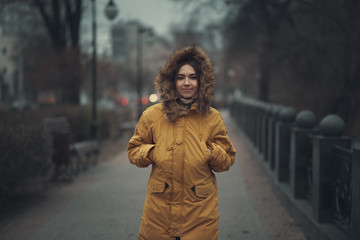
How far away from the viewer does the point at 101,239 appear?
16.8 feet

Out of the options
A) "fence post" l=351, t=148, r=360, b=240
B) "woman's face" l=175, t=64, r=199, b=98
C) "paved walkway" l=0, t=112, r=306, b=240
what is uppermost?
"woman's face" l=175, t=64, r=199, b=98

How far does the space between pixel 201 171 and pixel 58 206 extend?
430cm

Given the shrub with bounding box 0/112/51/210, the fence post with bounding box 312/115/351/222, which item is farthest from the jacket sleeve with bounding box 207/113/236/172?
the shrub with bounding box 0/112/51/210

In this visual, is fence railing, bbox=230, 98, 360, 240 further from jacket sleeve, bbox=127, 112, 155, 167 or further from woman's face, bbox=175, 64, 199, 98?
jacket sleeve, bbox=127, 112, 155, 167

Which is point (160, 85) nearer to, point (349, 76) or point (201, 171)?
point (201, 171)

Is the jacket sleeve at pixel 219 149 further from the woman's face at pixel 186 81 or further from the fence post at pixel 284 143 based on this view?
the fence post at pixel 284 143

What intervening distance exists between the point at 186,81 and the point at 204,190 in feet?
2.56

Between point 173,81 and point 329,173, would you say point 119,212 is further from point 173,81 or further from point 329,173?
point 173,81

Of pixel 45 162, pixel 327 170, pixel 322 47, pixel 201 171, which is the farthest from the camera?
pixel 322 47

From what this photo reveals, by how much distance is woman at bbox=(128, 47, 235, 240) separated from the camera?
304 centimetres

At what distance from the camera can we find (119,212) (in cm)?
639

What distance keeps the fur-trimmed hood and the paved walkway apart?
2.53 meters

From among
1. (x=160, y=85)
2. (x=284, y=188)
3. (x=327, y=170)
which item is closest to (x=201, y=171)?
(x=160, y=85)

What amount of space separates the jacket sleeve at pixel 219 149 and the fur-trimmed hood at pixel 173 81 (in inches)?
6.2
